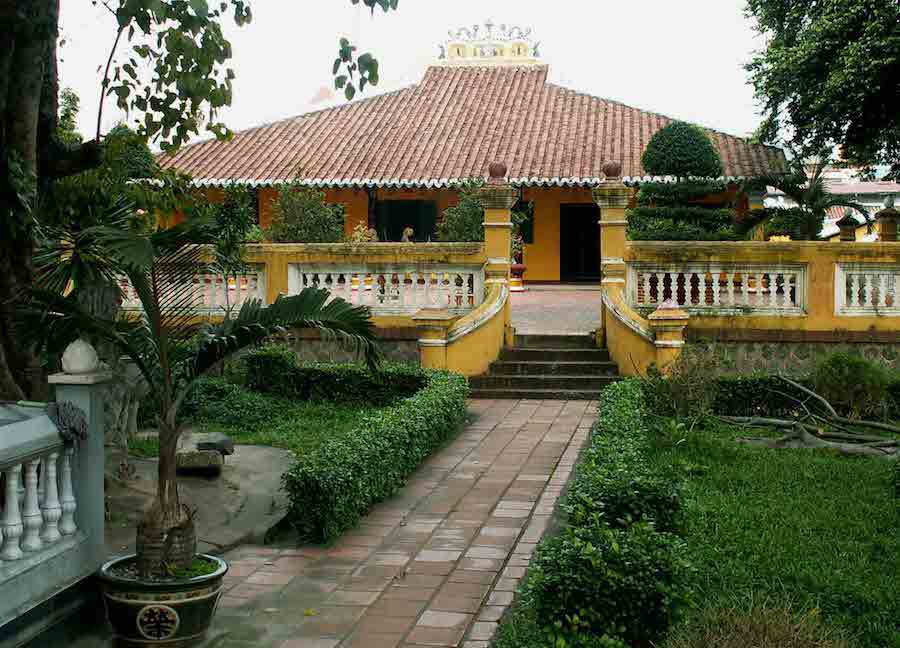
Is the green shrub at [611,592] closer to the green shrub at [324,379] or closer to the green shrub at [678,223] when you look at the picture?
the green shrub at [324,379]

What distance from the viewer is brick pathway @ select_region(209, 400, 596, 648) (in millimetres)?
5445

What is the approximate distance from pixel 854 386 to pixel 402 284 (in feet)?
19.1

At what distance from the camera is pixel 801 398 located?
11.7 metres

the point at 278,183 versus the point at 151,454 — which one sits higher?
the point at 278,183

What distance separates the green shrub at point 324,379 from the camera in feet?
40.8

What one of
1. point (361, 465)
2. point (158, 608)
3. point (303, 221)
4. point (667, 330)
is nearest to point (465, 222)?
point (303, 221)

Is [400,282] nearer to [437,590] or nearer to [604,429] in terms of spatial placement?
[604,429]

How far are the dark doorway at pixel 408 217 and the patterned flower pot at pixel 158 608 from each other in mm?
20381

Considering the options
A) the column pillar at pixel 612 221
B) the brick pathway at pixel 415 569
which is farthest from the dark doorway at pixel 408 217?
the brick pathway at pixel 415 569

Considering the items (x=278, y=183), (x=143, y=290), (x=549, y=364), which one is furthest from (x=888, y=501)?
(x=278, y=183)

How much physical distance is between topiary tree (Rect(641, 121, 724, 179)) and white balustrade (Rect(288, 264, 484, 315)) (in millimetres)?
7816

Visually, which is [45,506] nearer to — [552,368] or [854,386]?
[854,386]

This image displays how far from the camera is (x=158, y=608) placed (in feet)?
16.8

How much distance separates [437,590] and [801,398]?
6.84 m
